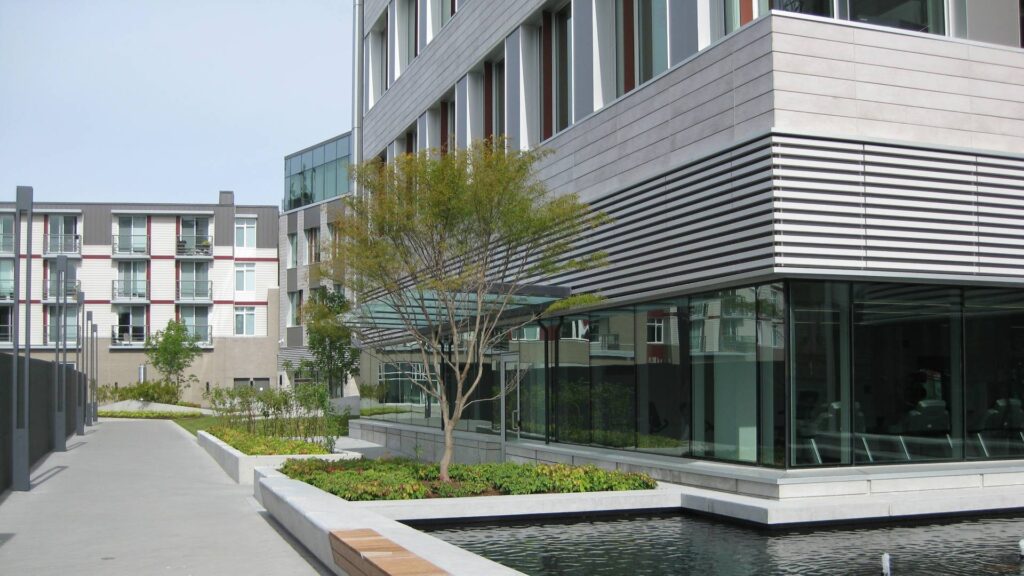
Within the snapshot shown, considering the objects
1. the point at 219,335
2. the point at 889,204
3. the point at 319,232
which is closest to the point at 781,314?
the point at 889,204

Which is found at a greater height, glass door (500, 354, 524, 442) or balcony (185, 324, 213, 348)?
balcony (185, 324, 213, 348)

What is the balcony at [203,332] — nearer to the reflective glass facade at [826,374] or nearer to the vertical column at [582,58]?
the vertical column at [582,58]

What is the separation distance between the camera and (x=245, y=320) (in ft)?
257

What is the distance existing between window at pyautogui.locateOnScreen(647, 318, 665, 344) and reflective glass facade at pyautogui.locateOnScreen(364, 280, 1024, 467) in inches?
1.3

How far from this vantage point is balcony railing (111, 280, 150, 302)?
76.3 metres

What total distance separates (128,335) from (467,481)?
66729 mm

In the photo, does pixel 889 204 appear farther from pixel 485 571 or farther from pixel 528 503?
pixel 485 571

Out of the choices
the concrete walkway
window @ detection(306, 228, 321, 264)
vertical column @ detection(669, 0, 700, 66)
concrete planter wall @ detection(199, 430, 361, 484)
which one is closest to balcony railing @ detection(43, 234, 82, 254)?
window @ detection(306, 228, 321, 264)

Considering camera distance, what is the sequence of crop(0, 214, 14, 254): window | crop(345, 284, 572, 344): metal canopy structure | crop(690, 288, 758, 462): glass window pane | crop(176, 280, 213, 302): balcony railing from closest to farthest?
crop(690, 288, 758, 462): glass window pane → crop(345, 284, 572, 344): metal canopy structure → crop(0, 214, 14, 254): window → crop(176, 280, 213, 302): balcony railing

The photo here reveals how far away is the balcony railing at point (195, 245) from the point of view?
7712 centimetres

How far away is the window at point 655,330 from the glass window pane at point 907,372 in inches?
146

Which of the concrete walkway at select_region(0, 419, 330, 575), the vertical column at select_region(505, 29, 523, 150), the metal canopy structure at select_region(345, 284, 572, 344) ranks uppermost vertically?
the vertical column at select_region(505, 29, 523, 150)

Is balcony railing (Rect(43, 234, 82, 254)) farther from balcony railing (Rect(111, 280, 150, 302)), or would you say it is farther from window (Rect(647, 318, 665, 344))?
window (Rect(647, 318, 665, 344))

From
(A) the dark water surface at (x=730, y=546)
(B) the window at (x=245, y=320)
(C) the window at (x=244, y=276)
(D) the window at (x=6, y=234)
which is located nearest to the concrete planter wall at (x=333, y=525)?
(A) the dark water surface at (x=730, y=546)
